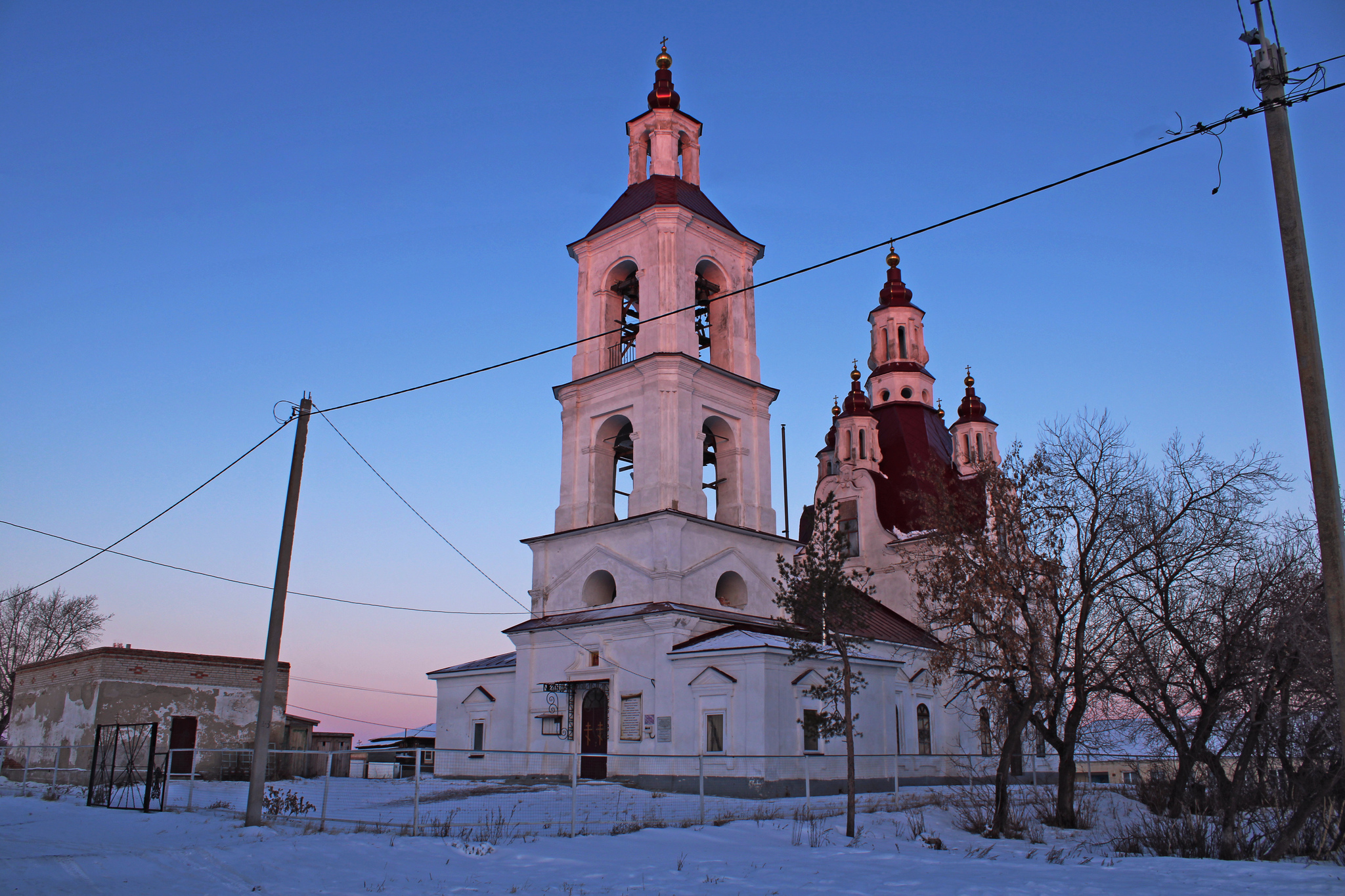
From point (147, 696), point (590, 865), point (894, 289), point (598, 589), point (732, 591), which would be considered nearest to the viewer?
point (590, 865)

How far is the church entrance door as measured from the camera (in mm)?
28328

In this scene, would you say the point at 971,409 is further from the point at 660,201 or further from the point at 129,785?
the point at 129,785

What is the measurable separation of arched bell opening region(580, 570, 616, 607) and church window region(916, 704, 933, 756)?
11.6 meters

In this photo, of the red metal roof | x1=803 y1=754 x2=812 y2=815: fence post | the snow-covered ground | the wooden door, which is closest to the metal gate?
the snow-covered ground

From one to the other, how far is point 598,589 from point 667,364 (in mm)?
7399

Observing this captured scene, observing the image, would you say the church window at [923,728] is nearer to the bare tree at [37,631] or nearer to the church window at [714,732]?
the church window at [714,732]

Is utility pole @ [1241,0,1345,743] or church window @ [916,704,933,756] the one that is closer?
utility pole @ [1241,0,1345,743]

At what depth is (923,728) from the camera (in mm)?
34688

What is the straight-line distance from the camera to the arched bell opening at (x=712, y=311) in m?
33.6

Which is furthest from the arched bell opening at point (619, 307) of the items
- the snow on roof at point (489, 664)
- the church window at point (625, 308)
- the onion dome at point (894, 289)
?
the onion dome at point (894, 289)

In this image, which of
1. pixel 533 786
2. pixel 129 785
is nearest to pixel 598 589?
pixel 533 786

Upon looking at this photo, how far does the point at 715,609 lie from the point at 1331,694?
683 inches

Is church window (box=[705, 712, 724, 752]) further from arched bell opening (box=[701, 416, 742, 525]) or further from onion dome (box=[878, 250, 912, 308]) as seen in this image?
onion dome (box=[878, 250, 912, 308])

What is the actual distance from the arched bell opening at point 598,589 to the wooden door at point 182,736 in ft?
41.9
